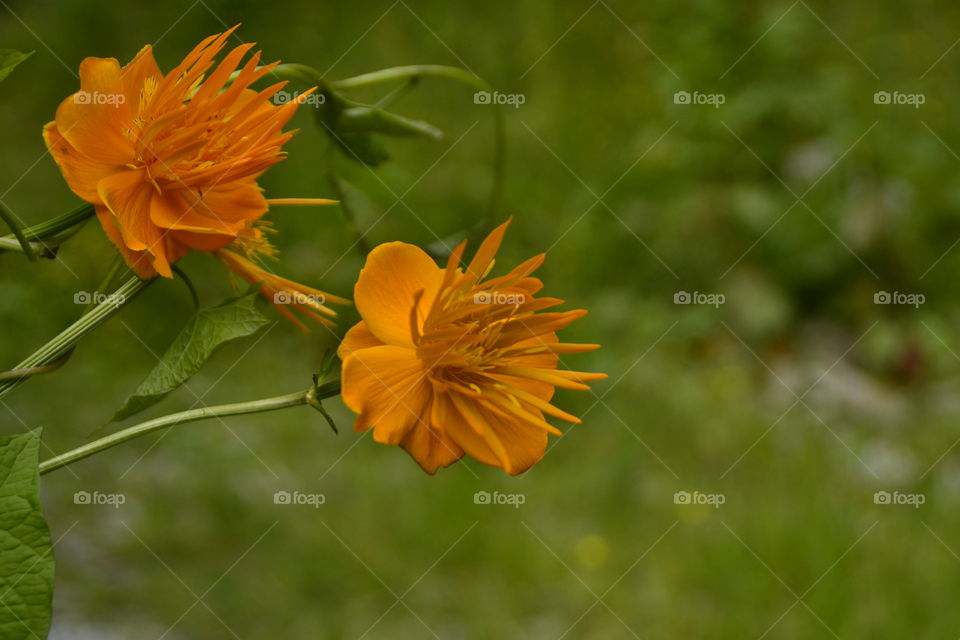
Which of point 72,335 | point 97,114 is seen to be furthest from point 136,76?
point 72,335

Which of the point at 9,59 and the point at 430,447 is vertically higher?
the point at 9,59

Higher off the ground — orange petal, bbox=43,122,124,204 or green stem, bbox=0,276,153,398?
orange petal, bbox=43,122,124,204

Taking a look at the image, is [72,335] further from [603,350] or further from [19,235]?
[603,350]

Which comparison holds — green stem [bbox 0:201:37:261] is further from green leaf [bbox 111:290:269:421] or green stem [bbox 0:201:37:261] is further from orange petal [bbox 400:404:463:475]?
orange petal [bbox 400:404:463:475]

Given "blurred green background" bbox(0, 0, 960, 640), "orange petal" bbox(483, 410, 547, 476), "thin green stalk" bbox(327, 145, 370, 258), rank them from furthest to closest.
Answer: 1. "blurred green background" bbox(0, 0, 960, 640)
2. "thin green stalk" bbox(327, 145, 370, 258)
3. "orange petal" bbox(483, 410, 547, 476)

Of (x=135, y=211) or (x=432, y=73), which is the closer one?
(x=135, y=211)

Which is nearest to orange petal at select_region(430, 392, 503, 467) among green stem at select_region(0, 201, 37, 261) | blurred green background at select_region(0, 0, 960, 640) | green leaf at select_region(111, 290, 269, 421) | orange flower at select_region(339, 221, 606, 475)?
orange flower at select_region(339, 221, 606, 475)
